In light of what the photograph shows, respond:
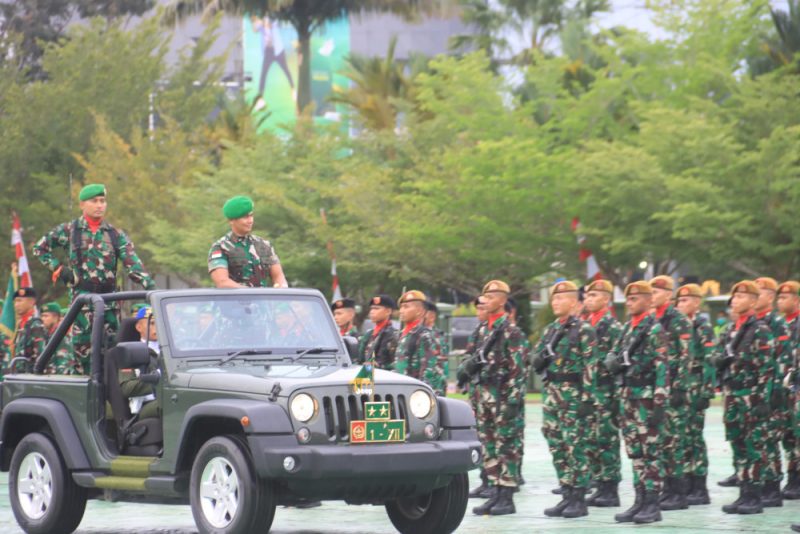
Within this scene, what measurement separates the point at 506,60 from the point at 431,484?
44837mm

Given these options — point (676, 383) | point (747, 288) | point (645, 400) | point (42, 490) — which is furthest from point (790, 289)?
point (42, 490)

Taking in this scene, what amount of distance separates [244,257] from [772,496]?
484 cm

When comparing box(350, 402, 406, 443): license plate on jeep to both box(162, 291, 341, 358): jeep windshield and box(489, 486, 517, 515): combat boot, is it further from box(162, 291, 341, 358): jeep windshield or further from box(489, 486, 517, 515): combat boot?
box(489, 486, 517, 515): combat boot

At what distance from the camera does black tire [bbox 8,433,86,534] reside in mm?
11609

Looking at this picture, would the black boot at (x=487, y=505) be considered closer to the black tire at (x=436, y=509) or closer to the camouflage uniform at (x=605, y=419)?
the camouflage uniform at (x=605, y=419)

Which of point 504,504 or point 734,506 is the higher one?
point 504,504

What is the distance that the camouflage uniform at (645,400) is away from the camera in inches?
510

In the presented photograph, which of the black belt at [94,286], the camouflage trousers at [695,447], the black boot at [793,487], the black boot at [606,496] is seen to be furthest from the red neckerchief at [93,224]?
the black boot at [793,487]

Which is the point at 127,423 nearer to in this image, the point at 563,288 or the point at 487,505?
the point at 487,505

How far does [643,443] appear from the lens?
13.1 metres

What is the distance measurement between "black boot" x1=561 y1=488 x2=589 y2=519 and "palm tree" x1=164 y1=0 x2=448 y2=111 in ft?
131

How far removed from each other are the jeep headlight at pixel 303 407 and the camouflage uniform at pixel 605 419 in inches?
163

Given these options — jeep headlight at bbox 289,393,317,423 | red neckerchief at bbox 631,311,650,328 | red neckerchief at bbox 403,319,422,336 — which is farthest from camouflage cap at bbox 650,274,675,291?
jeep headlight at bbox 289,393,317,423

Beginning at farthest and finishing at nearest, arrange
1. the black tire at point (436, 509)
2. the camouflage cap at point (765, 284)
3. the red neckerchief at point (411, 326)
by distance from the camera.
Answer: the red neckerchief at point (411, 326)
the camouflage cap at point (765, 284)
the black tire at point (436, 509)
